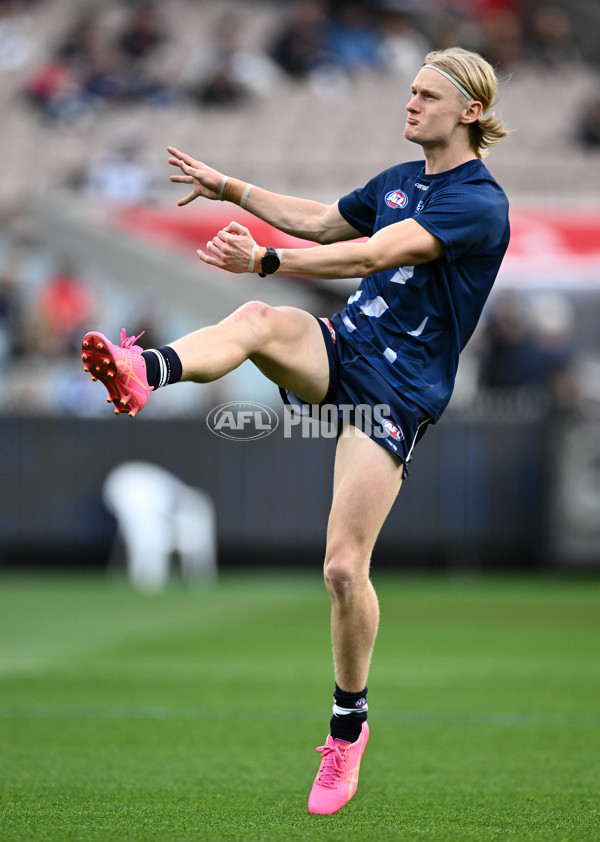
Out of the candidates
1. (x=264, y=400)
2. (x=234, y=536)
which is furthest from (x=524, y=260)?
(x=234, y=536)

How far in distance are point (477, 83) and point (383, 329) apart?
0.93m

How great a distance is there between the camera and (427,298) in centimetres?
459

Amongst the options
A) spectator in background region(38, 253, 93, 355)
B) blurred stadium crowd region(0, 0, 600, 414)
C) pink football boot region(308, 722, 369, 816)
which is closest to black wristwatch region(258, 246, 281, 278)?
pink football boot region(308, 722, 369, 816)

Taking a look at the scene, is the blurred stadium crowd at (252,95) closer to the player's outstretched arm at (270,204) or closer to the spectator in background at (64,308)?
the spectator in background at (64,308)

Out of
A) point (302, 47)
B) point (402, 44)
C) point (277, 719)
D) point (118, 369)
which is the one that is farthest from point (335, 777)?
point (402, 44)

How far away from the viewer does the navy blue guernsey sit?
14.8 ft

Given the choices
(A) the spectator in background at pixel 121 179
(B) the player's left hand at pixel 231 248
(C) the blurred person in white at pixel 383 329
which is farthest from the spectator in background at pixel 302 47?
(B) the player's left hand at pixel 231 248

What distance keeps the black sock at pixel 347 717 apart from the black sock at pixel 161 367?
1329 millimetres

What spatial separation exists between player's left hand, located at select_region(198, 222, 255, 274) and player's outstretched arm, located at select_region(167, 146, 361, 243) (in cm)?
55

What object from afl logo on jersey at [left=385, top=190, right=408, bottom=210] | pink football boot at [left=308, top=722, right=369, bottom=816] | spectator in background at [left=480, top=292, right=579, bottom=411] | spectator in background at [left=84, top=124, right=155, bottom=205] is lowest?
pink football boot at [left=308, top=722, right=369, bottom=816]

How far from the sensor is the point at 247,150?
21781mm

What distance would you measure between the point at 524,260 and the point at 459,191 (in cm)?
1336

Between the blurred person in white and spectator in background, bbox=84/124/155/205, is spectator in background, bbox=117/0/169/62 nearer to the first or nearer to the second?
spectator in background, bbox=84/124/155/205

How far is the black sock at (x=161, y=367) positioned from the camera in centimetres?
404
